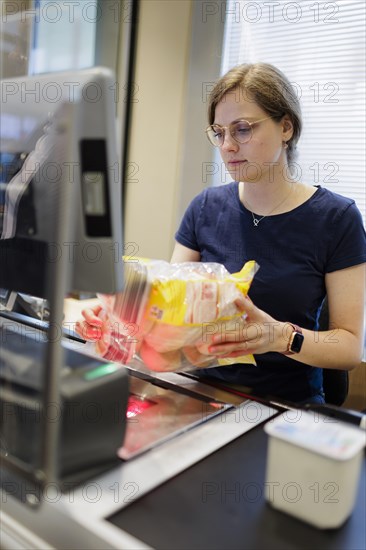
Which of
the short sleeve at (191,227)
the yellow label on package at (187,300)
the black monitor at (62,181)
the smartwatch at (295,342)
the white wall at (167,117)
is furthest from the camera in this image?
the white wall at (167,117)

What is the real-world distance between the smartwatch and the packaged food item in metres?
0.20

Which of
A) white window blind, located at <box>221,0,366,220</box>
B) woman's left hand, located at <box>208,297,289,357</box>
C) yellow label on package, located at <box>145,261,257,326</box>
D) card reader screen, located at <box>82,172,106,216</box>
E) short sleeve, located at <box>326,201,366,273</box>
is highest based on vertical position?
white window blind, located at <box>221,0,366,220</box>

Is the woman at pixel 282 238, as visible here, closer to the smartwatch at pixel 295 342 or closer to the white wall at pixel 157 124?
the smartwatch at pixel 295 342

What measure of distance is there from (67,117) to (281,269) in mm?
888

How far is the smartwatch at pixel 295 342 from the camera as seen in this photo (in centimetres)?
104

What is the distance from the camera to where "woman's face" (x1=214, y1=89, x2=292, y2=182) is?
1235 mm

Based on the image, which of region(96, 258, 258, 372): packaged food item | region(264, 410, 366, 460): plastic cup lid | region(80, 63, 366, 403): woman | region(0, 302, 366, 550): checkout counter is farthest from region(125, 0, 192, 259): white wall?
region(264, 410, 366, 460): plastic cup lid

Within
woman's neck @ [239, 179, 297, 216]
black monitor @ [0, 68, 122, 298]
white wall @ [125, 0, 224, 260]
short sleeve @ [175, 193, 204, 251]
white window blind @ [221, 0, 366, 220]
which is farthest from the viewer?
white wall @ [125, 0, 224, 260]

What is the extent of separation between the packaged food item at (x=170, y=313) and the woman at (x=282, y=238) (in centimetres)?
36

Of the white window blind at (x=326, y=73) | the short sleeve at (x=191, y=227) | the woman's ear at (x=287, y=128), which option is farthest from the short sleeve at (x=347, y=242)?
the white window blind at (x=326, y=73)

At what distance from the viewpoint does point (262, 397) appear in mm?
947

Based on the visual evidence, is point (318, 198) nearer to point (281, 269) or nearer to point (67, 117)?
point (281, 269)

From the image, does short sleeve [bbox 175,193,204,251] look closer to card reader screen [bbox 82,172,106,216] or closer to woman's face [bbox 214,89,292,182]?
woman's face [bbox 214,89,292,182]

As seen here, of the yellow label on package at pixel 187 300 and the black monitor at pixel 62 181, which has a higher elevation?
the black monitor at pixel 62 181
